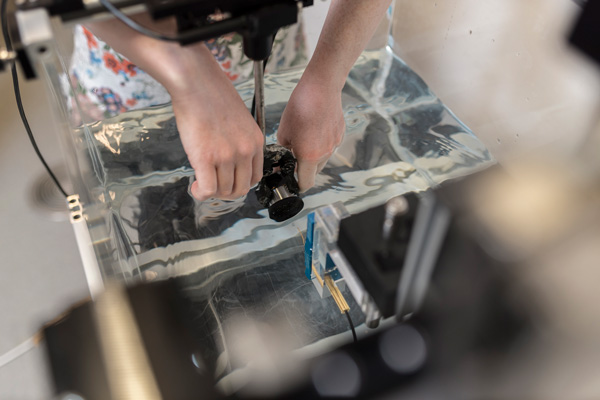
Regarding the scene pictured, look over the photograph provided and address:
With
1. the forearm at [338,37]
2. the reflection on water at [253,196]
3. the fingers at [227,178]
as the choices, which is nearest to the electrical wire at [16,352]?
the reflection on water at [253,196]

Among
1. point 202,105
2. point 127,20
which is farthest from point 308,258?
point 127,20

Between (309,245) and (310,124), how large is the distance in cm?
19

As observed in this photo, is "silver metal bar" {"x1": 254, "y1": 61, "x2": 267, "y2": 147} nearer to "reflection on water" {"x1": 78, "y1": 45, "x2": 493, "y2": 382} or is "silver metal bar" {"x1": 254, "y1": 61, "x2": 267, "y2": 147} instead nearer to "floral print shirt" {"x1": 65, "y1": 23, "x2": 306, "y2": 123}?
"reflection on water" {"x1": 78, "y1": 45, "x2": 493, "y2": 382}

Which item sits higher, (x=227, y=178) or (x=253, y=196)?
(x=227, y=178)

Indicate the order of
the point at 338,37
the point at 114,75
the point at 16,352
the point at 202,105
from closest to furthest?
1. the point at 202,105
2. the point at 338,37
3. the point at 114,75
4. the point at 16,352

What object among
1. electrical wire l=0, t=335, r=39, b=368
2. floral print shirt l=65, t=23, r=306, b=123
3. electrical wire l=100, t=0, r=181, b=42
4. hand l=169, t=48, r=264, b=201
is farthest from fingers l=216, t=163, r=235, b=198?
electrical wire l=0, t=335, r=39, b=368

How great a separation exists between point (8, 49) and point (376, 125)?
0.66m

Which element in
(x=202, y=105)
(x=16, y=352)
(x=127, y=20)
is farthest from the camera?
(x=16, y=352)

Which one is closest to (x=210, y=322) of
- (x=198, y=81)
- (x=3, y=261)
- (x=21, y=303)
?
(x=198, y=81)

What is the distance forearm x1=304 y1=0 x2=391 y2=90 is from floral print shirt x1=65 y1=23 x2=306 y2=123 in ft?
0.73

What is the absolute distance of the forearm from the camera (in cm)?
75

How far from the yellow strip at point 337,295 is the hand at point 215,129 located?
7.3 inches

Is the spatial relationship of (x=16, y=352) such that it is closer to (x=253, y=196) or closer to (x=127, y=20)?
(x=253, y=196)

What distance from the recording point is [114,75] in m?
0.92
